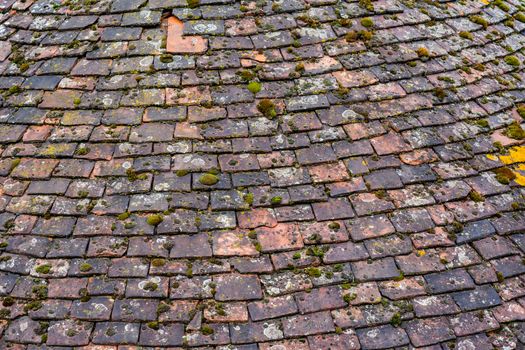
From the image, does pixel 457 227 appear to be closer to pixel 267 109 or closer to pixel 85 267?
pixel 267 109

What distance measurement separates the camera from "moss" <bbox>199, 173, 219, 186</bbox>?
4.17 meters

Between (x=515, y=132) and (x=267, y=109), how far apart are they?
7.83 feet

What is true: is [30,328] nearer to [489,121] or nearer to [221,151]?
[221,151]

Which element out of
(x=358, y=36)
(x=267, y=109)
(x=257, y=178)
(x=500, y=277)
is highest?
(x=358, y=36)

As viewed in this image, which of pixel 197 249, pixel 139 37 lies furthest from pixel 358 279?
pixel 139 37

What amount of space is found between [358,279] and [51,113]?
3.02 metres

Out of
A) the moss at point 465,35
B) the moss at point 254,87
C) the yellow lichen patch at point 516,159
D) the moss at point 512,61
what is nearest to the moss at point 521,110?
the yellow lichen patch at point 516,159

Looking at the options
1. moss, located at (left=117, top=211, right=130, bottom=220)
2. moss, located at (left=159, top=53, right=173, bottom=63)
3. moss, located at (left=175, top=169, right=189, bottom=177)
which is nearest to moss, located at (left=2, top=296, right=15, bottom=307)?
moss, located at (left=117, top=211, right=130, bottom=220)

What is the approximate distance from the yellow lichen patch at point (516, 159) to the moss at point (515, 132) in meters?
0.11

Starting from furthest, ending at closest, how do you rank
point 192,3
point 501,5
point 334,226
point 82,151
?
point 501,5 < point 192,3 < point 82,151 < point 334,226

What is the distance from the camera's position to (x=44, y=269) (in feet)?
12.6

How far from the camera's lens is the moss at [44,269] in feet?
12.5

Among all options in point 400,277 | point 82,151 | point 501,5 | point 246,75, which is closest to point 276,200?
point 400,277

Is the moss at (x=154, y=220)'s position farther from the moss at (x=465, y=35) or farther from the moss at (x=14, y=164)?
the moss at (x=465, y=35)
